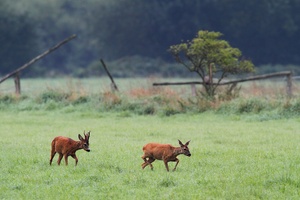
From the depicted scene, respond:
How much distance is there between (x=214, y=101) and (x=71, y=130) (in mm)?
6469

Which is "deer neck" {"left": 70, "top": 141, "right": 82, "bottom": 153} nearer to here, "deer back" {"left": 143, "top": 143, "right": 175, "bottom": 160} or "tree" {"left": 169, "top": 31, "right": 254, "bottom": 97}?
"deer back" {"left": 143, "top": 143, "right": 175, "bottom": 160}

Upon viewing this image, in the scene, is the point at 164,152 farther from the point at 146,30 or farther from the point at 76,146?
the point at 146,30

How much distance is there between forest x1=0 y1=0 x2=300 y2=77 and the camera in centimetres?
6675

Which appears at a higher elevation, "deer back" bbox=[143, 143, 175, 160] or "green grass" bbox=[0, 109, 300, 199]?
"deer back" bbox=[143, 143, 175, 160]

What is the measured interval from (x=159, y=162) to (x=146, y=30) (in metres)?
58.9

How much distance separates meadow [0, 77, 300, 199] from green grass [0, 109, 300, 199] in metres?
0.01

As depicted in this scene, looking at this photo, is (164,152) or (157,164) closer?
(164,152)

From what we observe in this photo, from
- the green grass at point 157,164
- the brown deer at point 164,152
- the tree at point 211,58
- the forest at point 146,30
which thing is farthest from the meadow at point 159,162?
the forest at point 146,30

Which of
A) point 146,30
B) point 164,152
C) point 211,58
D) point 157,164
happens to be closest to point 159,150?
point 164,152

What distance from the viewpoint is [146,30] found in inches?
2808

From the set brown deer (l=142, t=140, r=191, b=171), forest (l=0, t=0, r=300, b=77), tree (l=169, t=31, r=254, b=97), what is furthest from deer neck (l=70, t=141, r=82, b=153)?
forest (l=0, t=0, r=300, b=77)

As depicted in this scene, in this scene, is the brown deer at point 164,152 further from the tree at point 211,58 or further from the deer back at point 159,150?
the tree at point 211,58

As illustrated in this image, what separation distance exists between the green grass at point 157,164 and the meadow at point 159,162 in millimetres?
15

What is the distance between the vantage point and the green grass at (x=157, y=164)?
34.1 ft
